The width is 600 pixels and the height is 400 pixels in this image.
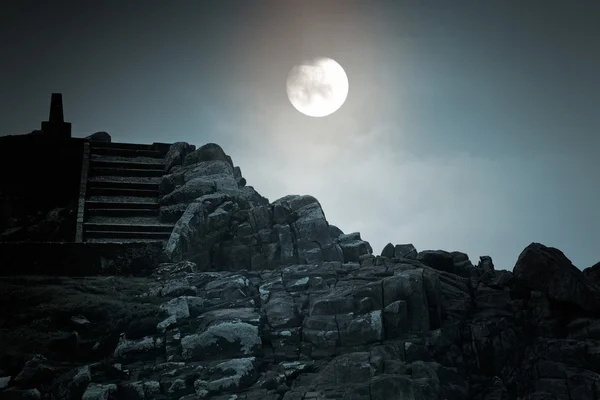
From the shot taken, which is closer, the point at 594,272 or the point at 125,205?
the point at 594,272

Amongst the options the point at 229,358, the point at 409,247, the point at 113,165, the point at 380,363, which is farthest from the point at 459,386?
the point at 113,165

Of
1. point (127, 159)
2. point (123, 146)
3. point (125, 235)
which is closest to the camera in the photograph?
point (125, 235)

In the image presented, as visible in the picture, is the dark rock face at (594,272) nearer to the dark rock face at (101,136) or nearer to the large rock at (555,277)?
the large rock at (555,277)

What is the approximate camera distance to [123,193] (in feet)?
138

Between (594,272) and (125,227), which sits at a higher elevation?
(125,227)

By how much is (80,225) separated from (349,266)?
1591cm

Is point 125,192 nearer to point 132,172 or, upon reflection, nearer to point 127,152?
point 132,172

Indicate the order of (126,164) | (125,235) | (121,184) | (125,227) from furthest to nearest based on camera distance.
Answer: (126,164) → (121,184) → (125,227) → (125,235)

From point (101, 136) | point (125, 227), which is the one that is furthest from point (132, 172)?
point (101, 136)

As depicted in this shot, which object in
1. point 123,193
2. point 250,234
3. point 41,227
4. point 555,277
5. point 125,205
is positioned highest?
point 123,193

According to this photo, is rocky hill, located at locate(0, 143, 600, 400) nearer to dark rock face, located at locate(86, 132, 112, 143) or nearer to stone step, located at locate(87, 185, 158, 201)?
stone step, located at locate(87, 185, 158, 201)

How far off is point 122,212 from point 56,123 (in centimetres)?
1259

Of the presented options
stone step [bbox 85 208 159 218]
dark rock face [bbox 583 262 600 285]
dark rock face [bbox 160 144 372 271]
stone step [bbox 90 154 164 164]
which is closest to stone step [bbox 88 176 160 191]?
stone step [bbox 85 208 159 218]

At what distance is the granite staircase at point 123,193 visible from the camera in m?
36.3
